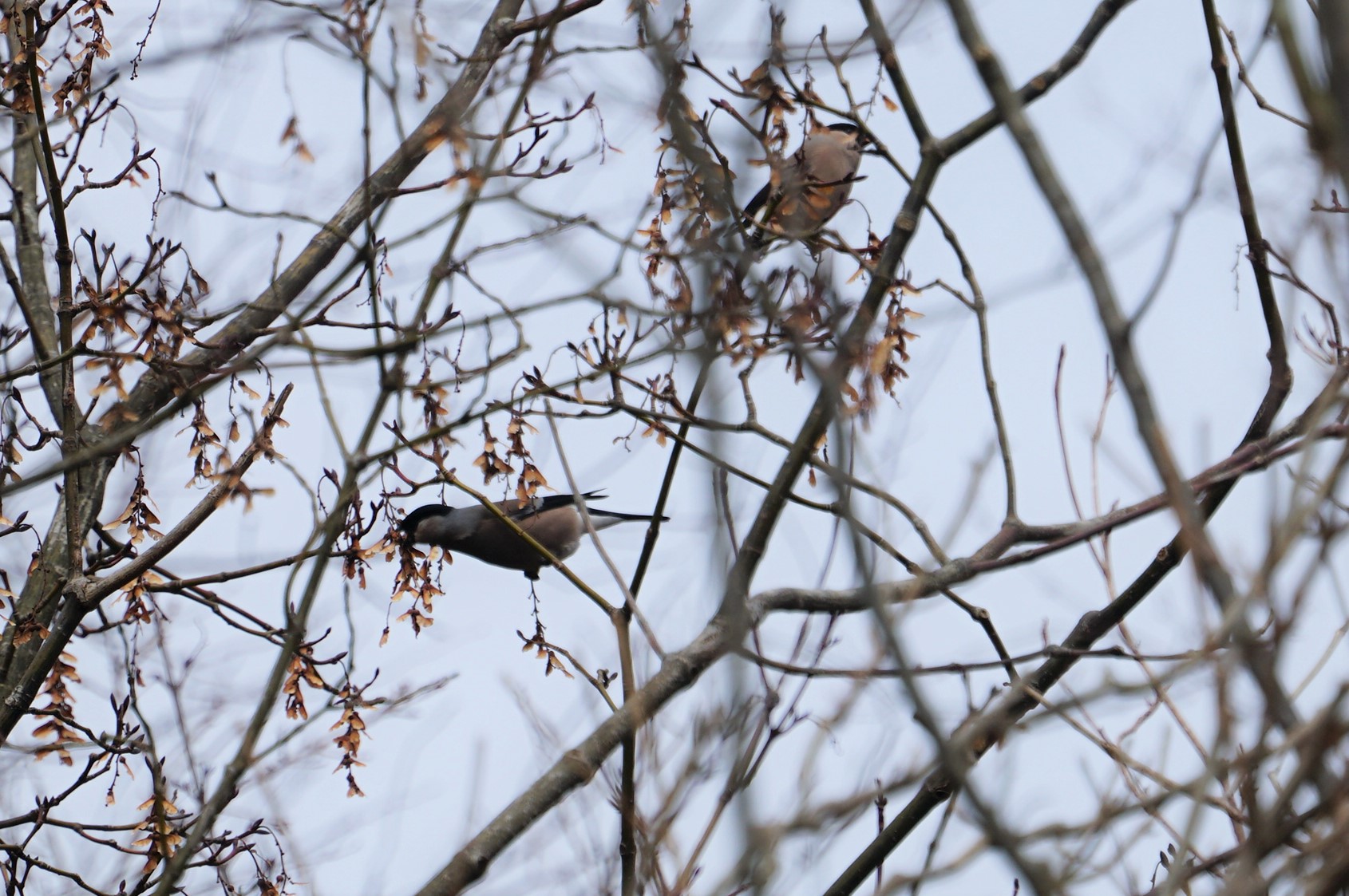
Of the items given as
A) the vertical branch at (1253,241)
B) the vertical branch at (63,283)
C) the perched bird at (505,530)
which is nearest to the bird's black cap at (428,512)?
the perched bird at (505,530)

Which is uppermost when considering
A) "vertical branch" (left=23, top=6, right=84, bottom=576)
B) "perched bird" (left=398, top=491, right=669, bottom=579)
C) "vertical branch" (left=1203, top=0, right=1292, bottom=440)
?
"perched bird" (left=398, top=491, right=669, bottom=579)

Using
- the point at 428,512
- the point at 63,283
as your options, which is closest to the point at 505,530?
the point at 428,512

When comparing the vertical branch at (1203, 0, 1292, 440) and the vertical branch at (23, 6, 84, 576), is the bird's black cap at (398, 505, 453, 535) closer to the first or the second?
the vertical branch at (23, 6, 84, 576)

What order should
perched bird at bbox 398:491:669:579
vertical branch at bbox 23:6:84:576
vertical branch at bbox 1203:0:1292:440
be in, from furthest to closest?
perched bird at bbox 398:491:669:579, vertical branch at bbox 23:6:84:576, vertical branch at bbox 1203:0:1292:440

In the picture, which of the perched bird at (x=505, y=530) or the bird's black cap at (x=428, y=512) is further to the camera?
the perched bird at (x=505, y=530)

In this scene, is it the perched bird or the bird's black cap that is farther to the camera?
the perched bird

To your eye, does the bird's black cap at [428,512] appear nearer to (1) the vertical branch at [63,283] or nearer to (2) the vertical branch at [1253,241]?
(1) the vertical branch at [63,283]

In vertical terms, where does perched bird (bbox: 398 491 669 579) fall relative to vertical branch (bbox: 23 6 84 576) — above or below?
above

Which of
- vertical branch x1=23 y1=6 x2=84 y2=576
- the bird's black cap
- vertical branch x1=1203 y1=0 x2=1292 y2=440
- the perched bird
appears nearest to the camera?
vertical branch x1=1203 y1=0 x2=1292 y2=440

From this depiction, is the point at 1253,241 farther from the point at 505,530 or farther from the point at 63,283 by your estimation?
the point at 505,530

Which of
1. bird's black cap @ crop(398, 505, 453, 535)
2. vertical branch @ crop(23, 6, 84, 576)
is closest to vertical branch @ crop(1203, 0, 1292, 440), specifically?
vertical branch @ crop(23, 6, 84, 576)

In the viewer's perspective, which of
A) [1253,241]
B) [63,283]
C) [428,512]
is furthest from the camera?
[428,512]

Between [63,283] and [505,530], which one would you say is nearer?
[63,283]

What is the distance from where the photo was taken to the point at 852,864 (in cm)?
275
